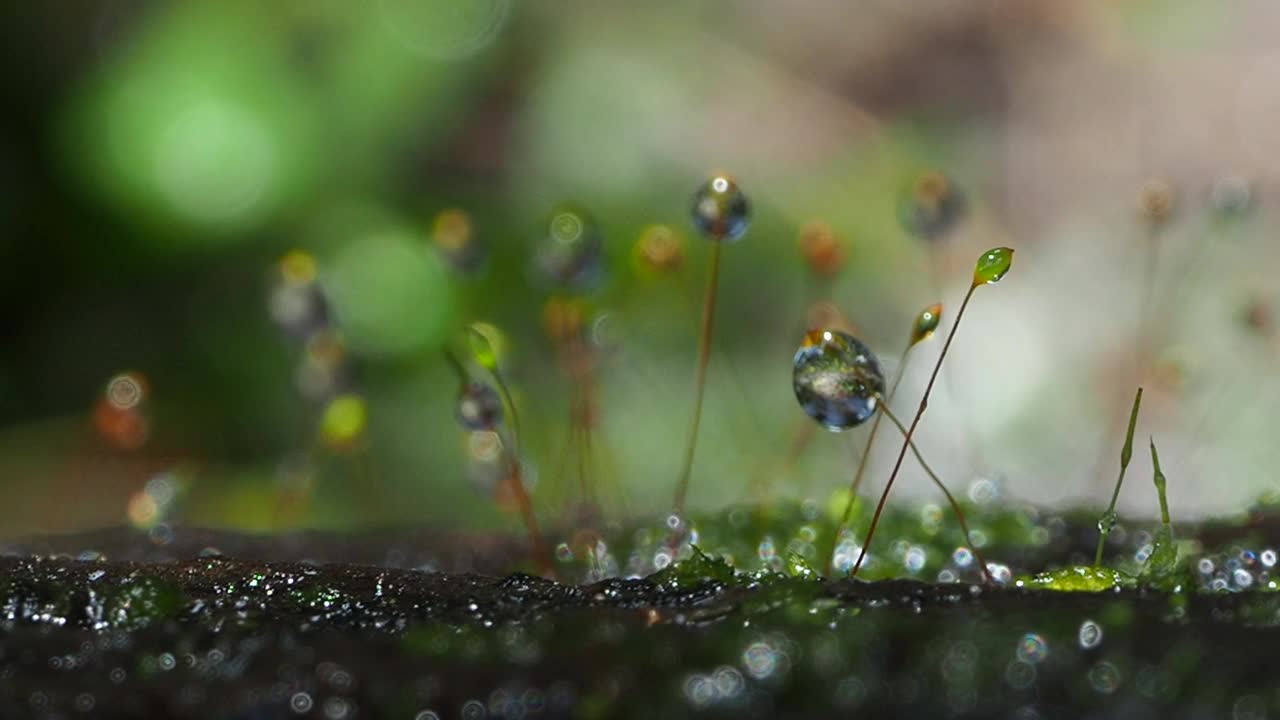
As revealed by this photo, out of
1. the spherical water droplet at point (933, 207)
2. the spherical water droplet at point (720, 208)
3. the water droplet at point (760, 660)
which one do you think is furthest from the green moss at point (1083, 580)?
the spherical water droplet at point (933, 207)

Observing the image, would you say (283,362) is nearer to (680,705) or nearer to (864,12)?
(864,12)

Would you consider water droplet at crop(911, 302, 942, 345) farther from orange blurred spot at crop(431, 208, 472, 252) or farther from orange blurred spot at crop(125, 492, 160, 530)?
orange blurred spot at crop(125, 492, 160, 530)

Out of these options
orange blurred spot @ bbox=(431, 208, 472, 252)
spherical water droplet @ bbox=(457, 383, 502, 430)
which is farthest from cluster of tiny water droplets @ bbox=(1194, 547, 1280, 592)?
orange blurred spot @ bbox=(431, 208, 472, 252)

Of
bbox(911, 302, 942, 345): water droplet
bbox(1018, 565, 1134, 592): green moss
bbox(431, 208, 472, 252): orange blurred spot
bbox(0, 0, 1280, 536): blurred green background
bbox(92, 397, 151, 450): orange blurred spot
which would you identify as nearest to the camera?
bbox(1018, 565, 1134, 592): green moss

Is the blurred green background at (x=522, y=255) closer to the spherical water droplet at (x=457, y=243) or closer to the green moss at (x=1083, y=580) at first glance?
the spherical water droplet at (x=457, y=243)

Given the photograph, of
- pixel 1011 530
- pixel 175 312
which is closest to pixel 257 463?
pixel 175 312

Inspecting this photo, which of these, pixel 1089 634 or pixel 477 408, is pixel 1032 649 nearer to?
pixel 1089 634

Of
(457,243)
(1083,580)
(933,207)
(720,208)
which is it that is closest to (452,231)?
(457,243)
